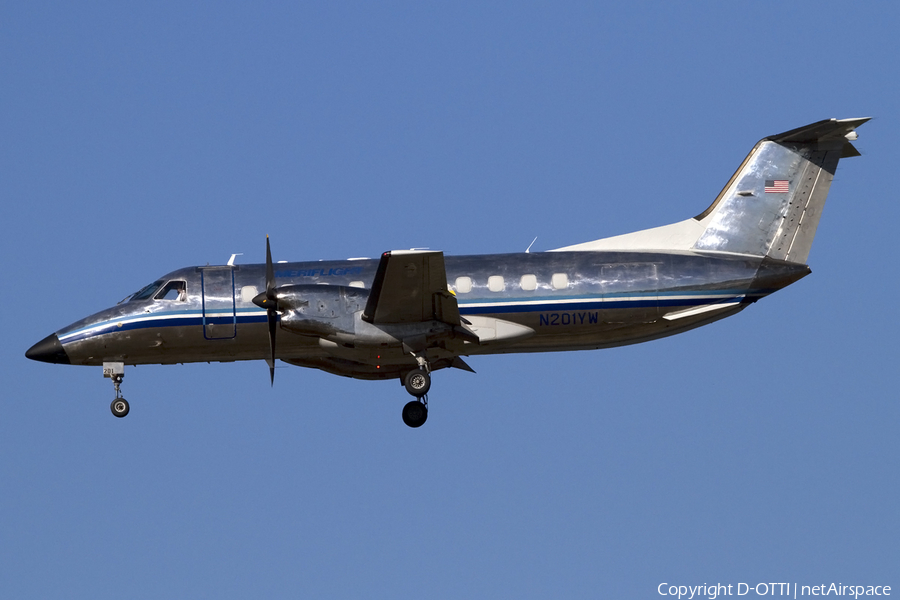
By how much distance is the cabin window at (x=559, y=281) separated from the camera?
23812 mm

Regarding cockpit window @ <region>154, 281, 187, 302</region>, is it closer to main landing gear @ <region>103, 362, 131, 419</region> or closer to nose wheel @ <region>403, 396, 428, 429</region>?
main landing gear @ <region>103, 362, 131, 419</region>

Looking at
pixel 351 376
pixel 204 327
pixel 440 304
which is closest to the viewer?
pixel 440 304

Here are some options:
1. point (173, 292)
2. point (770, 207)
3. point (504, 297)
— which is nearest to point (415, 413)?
point (504, 297)

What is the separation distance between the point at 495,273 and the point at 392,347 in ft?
9.43

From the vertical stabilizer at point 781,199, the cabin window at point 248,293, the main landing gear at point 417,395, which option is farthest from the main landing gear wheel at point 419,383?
the vertical stabilizer at point 781,199

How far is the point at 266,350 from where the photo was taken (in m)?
24.8

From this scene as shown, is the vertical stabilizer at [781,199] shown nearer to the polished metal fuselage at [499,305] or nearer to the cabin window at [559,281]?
the polished metal fuselage at [499,305]

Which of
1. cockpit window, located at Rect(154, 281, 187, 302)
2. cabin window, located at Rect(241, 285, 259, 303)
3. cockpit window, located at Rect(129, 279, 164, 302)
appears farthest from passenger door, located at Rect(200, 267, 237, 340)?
cockpit window, located at Rect(129, 279, 164, 302)

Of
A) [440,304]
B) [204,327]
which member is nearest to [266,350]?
[204,327]

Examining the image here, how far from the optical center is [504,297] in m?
23.8

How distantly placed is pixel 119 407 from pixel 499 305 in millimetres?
9038

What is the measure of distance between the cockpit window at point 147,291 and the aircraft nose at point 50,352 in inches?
78.3

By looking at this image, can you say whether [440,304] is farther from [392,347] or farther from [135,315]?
[135,315]

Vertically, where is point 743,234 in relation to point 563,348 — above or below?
above
